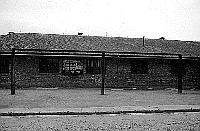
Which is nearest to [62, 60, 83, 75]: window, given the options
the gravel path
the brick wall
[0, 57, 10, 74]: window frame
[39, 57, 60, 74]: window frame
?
the brick wall

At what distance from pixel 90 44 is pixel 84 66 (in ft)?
11.2

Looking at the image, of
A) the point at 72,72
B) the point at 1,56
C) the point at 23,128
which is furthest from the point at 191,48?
the point at 23,128

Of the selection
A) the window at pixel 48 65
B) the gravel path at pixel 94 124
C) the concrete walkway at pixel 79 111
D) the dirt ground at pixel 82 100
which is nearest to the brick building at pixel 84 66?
the window at pixel 48 65

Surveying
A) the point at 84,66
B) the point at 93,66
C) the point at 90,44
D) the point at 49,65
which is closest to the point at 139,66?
the point at 93,66

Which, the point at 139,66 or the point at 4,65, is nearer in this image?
the point at 4,65

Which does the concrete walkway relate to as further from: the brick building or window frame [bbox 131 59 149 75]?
window frame [bbox 131 59 149 75]

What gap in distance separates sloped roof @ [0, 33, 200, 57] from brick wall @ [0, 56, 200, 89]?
6.08 feet

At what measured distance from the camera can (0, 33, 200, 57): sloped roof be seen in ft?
82.0

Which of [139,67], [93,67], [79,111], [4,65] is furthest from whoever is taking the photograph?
[139,67]

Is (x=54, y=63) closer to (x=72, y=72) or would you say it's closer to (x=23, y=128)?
(x=72, y=72)

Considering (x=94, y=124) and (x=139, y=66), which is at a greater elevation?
(x=139, y=66)

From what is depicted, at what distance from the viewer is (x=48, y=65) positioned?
77.9 feet

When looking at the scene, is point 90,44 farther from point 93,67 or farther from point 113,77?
point 113,77

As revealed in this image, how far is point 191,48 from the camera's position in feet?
97.6
